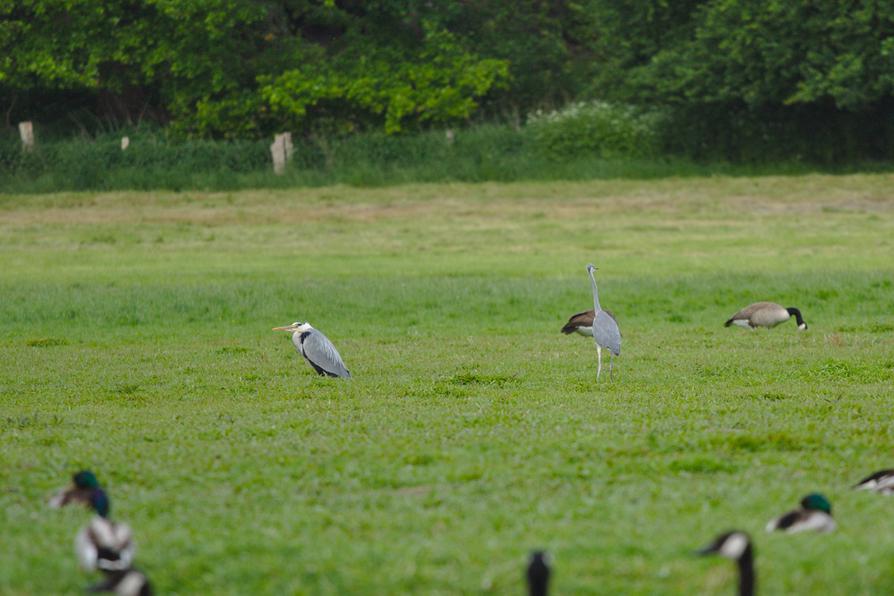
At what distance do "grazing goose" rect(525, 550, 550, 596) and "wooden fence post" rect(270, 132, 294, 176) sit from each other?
132ft

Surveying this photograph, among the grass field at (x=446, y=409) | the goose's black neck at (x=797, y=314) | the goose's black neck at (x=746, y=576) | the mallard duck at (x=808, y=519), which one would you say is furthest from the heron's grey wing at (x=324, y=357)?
the goose's black neck at (x=746, y=576)

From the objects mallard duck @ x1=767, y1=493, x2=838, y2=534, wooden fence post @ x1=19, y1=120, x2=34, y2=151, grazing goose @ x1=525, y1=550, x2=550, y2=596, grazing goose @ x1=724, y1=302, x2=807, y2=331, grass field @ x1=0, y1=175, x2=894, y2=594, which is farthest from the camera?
wooden fence post @ x1=19, y1=120, x2=34, y2=151

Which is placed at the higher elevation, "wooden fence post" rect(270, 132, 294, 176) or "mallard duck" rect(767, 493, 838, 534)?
"mallard duck" rect(767, 493, 838, 534)

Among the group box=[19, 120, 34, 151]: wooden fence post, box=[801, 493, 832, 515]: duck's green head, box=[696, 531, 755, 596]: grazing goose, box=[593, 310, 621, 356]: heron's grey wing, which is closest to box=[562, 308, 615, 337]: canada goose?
box=[593, 310, 621, 356]: heron's grey wing

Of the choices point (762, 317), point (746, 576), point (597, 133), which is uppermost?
point (746, 576)

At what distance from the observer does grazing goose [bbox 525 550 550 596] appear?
5852 millimetres

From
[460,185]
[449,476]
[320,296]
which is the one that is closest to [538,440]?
[449,476]

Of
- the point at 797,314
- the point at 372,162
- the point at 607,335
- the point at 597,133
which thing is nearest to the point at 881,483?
the point at 607,335

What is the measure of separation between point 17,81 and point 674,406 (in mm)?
39122

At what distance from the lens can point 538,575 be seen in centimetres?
585

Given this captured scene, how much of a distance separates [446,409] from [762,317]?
338 inches

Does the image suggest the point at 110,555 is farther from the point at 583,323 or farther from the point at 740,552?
the point at 583,323

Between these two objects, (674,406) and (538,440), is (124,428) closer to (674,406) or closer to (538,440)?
(538,440)

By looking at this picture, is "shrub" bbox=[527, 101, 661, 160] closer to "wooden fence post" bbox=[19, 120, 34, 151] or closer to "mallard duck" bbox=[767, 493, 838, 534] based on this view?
"wooden fence post" bbox=[19, 120, 34, 151]
